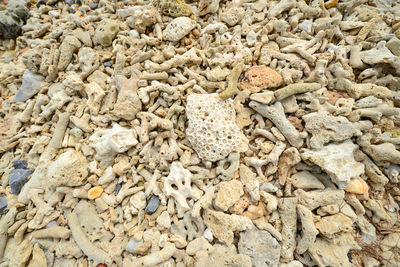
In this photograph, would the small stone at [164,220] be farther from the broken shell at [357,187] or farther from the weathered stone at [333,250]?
the broken shell at [357,187]

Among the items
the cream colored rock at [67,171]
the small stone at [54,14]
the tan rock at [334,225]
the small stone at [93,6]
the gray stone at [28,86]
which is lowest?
the tan rock at [334,225]

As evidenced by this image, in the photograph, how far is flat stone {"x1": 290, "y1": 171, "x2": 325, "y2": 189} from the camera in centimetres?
241

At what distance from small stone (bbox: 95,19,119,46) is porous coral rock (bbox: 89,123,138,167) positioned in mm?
1745

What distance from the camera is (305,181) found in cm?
245

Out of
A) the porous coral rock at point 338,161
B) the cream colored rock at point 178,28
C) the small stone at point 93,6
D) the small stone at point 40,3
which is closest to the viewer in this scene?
the porous coral rock at point 338,161

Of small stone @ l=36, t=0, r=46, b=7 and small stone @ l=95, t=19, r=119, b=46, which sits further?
small stone @ l=36, t=0, r=46, b=7

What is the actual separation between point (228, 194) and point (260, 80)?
178 cm

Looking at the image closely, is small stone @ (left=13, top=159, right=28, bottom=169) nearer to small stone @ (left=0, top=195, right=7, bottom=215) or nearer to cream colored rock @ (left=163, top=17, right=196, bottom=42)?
small stone @ (left=0, top=195, right=7, bottom=215)

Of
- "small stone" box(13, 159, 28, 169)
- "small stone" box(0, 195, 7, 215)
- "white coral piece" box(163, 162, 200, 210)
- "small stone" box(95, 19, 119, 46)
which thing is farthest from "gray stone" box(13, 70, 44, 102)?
"white coral piece" box(163, 162, 200, 210)

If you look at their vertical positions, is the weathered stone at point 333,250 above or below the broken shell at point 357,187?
below

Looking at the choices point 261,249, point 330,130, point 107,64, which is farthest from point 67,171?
point 330,130

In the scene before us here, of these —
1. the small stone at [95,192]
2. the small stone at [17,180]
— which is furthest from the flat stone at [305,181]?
the small stone at [17,180]

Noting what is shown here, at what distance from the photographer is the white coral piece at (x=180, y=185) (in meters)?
2.36

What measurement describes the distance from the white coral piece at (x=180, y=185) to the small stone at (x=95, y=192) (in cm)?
94
